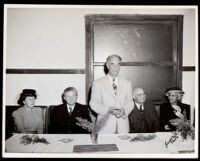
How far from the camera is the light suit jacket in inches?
80.5

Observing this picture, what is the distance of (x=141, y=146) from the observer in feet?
5.76

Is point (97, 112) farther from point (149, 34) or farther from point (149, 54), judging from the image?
point (149, 34)

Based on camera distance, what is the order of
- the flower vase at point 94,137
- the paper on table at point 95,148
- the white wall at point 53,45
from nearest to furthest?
the paper on table at point 95,148, the flower vase at point 94,137, the white wall at point 53,45

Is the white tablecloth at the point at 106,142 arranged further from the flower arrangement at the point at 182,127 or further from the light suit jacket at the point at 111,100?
the light suit jacket at the point at 111,100

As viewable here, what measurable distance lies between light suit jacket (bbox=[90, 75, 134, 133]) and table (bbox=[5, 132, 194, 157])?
5.6 inches

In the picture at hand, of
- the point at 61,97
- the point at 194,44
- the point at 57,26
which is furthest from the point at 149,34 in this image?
the point at 61,97

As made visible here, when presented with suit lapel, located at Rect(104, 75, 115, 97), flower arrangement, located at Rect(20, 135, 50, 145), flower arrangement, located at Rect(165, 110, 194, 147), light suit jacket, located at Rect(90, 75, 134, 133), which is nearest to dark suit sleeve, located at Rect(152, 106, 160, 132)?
flower arrangement, located at Rect(165, 110, 194, 147)

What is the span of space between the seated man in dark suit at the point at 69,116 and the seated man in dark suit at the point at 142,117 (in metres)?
0.37

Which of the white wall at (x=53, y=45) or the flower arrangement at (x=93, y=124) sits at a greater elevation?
the white wall at (x=53, y=45)

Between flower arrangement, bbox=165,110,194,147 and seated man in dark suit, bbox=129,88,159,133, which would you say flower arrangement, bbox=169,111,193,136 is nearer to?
flower arrangement, bbox=165,110,194,147

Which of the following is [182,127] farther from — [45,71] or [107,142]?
[45,71]

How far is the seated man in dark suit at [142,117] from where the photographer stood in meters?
2.06

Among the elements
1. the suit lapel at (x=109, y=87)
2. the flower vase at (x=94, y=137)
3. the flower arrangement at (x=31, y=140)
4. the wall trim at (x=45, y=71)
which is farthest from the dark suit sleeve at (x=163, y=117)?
the flower arrangement at (x=31, y=140)

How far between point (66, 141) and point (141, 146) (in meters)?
0.54
